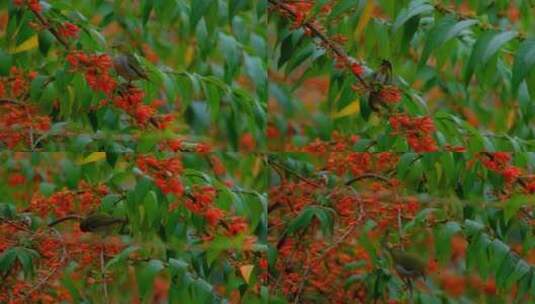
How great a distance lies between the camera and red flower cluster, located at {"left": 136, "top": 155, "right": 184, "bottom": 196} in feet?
7.04

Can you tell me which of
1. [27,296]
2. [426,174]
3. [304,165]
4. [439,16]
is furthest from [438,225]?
[27,296]

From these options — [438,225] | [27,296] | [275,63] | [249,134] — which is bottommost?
[27,296]

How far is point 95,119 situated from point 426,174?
747mm

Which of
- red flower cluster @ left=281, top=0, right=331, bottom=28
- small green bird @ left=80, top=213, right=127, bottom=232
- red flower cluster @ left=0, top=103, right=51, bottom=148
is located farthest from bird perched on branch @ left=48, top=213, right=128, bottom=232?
red flower cluster @ left=281, top=0, right=331, bottom=28

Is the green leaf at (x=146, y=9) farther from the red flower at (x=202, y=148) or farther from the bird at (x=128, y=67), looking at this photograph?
the red flower at (x=202, y=148)

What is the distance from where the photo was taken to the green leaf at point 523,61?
2059 mm

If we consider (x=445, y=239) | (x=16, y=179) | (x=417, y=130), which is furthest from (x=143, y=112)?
(x=445, y=239)

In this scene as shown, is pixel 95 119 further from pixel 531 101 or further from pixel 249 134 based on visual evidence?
pixel 531 101

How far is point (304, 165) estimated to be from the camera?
2.30m

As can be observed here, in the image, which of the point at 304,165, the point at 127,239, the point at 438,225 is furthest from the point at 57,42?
the point at 438,225

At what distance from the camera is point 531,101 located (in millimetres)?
2205

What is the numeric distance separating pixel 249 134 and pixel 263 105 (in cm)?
7

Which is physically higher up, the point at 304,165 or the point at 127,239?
the point at 304,165

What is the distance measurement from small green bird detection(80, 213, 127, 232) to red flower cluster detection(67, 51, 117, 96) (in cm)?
28
